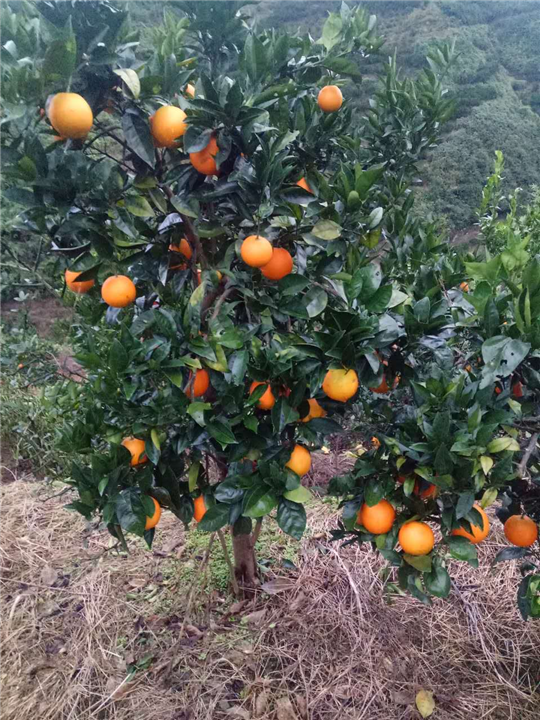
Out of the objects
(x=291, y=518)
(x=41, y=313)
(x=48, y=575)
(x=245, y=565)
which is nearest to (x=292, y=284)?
(x=291, y=518)

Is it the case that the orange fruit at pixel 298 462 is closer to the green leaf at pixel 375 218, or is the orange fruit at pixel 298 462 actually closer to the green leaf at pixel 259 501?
the green leaf at pixel 259 501

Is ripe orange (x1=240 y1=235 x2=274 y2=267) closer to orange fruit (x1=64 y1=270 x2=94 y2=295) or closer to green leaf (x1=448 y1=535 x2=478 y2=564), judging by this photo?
orange fruit (x1=64 y1=270 x2=94 y2=295)

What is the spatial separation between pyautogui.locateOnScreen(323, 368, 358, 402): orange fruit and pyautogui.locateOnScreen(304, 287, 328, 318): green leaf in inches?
6.3

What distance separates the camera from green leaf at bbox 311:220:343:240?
3.82ft

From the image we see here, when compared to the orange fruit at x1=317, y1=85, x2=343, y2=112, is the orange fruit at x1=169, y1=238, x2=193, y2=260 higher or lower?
lower

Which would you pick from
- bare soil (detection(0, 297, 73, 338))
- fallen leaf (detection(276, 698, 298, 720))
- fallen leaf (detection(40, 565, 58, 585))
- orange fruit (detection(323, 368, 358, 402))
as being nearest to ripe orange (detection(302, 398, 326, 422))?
orange fruit (detection(323, 368, 358, 402))

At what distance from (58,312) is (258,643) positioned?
5010mm

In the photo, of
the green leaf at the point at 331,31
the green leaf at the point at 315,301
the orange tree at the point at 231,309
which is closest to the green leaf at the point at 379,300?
the orange tree at the point at 231,309

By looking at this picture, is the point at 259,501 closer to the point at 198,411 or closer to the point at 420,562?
the point at 198,411

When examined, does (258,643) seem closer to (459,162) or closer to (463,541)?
(463,541)

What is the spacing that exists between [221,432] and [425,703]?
1.27 m

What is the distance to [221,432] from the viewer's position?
1.11m

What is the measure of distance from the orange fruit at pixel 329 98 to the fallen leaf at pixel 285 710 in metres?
1.91

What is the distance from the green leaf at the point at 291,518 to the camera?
1.11 m
